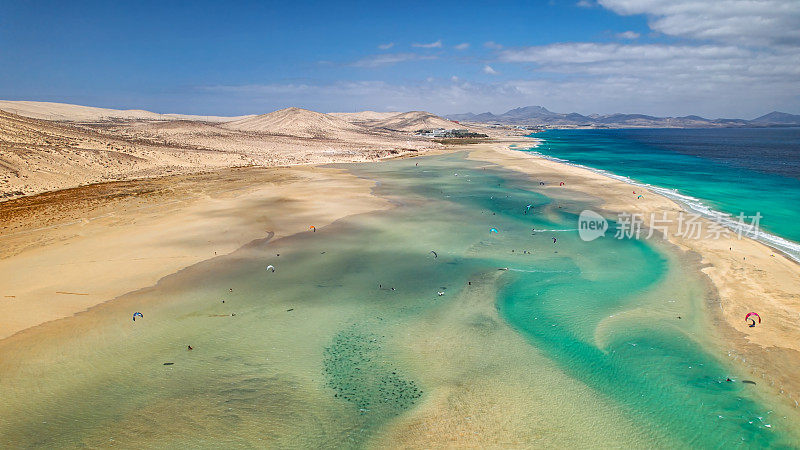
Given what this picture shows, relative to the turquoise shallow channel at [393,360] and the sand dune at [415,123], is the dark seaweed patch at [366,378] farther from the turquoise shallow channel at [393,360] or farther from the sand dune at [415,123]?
the sand dune at [415,123]

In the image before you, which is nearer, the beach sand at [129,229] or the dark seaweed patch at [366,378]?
the dark seaweed patch at [366,378]

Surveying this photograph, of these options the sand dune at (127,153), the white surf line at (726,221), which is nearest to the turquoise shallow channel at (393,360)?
the white surf line at (726,221)

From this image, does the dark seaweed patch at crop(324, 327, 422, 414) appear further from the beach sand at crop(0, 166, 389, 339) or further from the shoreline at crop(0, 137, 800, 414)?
the beach sand at crop(0, 166, 389, 339)

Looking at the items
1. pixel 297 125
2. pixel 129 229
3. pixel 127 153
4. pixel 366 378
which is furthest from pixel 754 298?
pixel 297 125

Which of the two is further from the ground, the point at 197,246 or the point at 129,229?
the point at 129,229

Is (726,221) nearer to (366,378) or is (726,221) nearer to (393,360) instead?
(393,360)

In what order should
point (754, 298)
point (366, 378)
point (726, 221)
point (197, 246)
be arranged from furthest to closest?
point (726, 221) < point (197, 246) < point (754, 298) < point (366, 378)

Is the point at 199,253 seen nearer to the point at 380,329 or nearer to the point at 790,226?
the point at 380,329

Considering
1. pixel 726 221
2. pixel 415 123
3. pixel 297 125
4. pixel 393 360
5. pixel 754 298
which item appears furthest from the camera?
pixel 415 123
